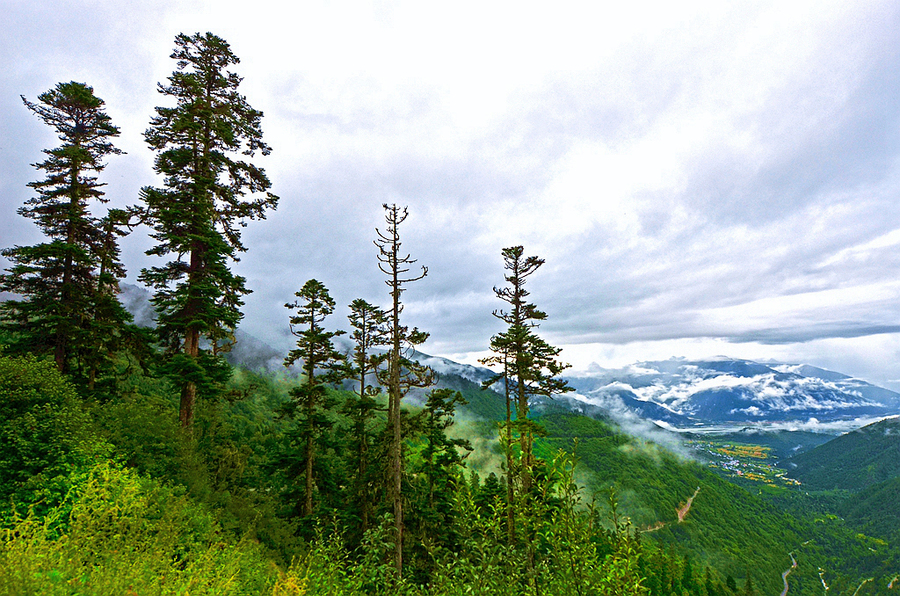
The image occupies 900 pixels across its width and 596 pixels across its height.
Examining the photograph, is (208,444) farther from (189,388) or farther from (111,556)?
(111,556)

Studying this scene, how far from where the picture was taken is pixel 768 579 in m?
164

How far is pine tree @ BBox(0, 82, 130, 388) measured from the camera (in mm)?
18000

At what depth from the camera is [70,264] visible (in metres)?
18.9

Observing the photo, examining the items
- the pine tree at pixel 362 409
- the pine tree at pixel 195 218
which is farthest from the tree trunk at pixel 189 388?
the pine tree at pixel 362 409

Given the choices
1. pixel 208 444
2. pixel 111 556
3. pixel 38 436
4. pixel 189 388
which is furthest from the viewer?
pixel 208 444

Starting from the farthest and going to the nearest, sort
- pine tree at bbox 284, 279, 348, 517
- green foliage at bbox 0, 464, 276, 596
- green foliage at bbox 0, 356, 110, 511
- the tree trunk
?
pine tree at bbox 284, 279, 348, 517 → the tree trunk → green foliage at bbox 0, 356, 110, 511 → green foliage at bbox 0, 464, 276, 596

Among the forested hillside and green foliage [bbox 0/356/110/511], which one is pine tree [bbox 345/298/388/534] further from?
green foliage [bbox 0/356/110/511]

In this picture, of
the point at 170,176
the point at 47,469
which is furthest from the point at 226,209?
the point at 47,469

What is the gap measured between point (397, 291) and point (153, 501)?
425 inches

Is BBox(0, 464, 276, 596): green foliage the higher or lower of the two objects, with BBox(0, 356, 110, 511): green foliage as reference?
lower

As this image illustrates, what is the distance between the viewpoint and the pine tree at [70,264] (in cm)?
1800

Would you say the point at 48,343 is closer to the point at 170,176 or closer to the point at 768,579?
the point at 170,176

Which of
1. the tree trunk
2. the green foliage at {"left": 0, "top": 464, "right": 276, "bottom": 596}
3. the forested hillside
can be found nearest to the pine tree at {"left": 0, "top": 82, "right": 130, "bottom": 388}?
the forested hillside

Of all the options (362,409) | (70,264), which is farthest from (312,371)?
(70,264)
